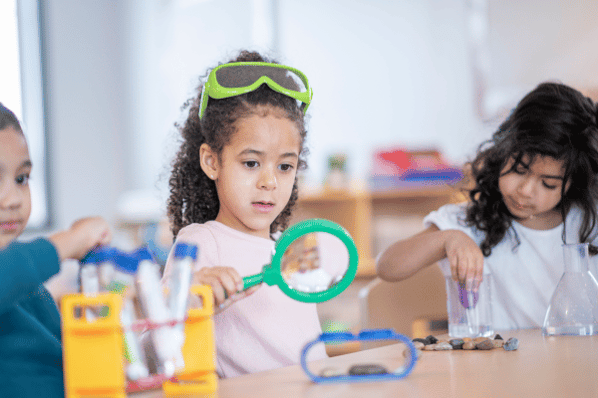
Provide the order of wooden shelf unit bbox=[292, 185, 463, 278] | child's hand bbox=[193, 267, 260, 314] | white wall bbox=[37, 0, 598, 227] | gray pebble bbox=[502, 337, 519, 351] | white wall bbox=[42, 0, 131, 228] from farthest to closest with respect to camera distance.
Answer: white wall bbox=[42, 0, 131, 228] < white wall bbox=[37, 0, 598, 227] < wooden shelf unit bbox=[292, 185, 463, 278] < gray pebble bbox=[502, 337, 519, 351] < child's hand bbox=[193, 267, 260, 314]

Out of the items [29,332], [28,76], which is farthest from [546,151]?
[28,76]

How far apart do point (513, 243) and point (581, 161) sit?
0.26m

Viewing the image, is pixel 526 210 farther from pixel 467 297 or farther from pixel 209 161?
pixel 209 161

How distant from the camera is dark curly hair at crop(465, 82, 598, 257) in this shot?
1205mm

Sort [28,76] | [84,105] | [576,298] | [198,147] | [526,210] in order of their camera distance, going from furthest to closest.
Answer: [84,105]
[28,76]
[526,210]
[198,147]
[576,298]

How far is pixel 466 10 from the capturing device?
328 centimetres

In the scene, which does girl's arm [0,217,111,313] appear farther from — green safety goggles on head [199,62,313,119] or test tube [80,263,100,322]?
green safety goggles on head [199,62,313,119]

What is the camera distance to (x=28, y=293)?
60 centimetres

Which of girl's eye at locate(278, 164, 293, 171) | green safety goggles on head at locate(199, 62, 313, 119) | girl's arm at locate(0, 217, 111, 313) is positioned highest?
green safety goggles on head at locate(199, 62, 313, 119)

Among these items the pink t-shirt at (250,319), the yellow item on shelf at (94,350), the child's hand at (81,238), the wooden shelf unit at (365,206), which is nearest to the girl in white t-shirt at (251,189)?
the pink t-shirt at (250,319)

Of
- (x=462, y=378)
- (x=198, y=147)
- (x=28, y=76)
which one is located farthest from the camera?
(x=28, y=76)

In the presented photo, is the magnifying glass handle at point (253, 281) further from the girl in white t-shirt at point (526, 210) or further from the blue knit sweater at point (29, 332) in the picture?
the girl in white t-shirt at point (526, 210)

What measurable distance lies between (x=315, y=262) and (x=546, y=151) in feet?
2.23

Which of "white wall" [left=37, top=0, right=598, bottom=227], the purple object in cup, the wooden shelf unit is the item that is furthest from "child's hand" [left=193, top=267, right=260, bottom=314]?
"white wall" [left=37, top=0, right=598, bottom=227]
